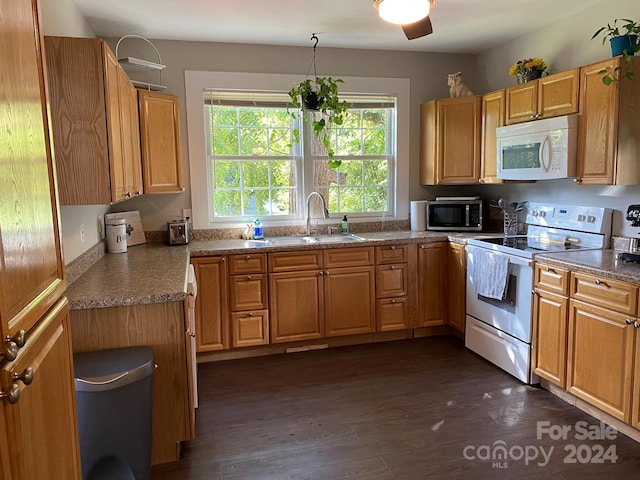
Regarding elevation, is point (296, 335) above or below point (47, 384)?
below

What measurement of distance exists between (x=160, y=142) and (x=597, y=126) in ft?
9.54

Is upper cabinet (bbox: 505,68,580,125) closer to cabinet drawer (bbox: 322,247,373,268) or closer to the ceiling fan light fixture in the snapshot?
the ceiling fan light fixture

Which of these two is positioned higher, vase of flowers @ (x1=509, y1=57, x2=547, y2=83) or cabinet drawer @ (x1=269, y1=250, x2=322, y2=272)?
vase of flowers @ (x1=509, y1=57, x2=547, y2=83)

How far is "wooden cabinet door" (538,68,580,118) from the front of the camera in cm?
305

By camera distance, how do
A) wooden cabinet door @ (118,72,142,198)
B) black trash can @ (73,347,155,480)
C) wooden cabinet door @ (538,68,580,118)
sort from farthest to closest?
wooden cabinet door @ (538,68,580,118)
wooden cabinet door @ (118,72,142,198)
black trash can @ (73,347,155,480)

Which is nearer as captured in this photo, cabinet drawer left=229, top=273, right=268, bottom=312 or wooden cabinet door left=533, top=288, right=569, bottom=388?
wooden cabinet door left=533, top=288, right=569, bottom=388

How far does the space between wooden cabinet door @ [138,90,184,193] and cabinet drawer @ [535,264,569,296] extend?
2603 millimetres

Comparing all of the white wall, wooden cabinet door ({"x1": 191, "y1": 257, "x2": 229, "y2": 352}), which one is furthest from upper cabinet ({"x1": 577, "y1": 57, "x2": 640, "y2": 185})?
wooden cabinet door ({"x1": 191, "y1": 257, "x2": 229, "y2": 352})

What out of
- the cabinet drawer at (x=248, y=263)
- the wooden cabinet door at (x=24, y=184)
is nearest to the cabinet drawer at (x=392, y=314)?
the cabinet drawer at (x=248, y=263)

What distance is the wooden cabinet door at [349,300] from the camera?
380cm

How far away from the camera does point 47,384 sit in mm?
1161

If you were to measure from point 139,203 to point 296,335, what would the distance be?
1.66m

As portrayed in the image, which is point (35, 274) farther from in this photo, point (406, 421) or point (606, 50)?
point (606, 50)

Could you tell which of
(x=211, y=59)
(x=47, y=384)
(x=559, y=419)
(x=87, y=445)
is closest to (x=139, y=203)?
(x=211, y=59)
